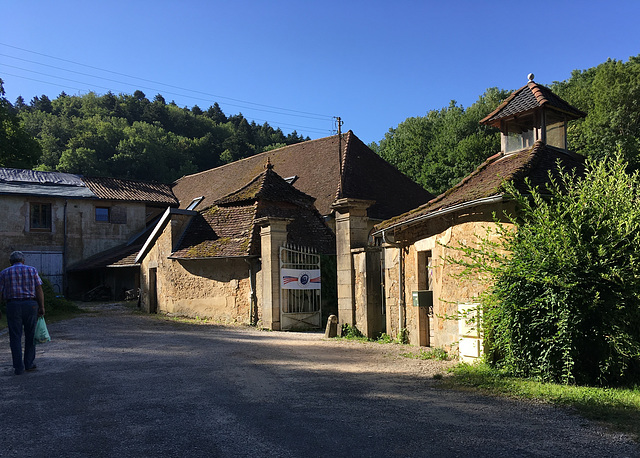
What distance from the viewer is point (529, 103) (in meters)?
12.6

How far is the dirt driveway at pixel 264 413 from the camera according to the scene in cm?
466

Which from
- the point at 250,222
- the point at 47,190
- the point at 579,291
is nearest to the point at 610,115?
the point at 250,222

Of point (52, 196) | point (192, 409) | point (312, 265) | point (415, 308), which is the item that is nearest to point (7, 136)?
point (52, 196)

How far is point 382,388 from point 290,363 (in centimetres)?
250

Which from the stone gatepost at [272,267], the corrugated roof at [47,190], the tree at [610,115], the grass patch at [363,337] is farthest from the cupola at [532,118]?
the corrugated roof at [47,190]

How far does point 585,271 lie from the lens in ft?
23.9

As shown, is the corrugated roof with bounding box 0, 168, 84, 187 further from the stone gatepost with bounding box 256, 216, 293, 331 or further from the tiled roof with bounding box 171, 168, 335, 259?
the stone gatepost with bounding box 256, 216, 293, 331

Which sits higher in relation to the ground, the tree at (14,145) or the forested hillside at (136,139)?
the forested hillside at (136,139)

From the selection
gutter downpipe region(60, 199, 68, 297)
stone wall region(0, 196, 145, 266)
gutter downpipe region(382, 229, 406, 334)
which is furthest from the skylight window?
gutter downpipe region(382, 229, 406, 334)

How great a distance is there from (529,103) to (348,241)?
5.26 metres

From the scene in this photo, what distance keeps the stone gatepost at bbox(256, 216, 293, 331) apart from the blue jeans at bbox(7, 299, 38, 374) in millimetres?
7981

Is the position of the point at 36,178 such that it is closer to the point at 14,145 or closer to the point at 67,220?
the point at 67,220

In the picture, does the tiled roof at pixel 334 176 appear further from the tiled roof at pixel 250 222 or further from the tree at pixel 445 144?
the tree at pixel 445 144

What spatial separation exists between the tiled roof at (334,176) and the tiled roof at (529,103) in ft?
34.6
